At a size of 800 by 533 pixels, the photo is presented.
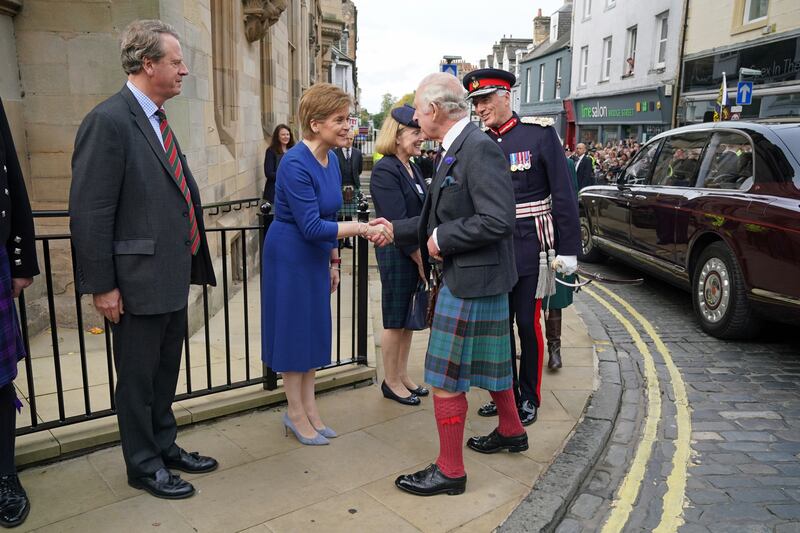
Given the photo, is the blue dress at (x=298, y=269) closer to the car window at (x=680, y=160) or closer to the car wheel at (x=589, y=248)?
the car window at (x=680, y=160)

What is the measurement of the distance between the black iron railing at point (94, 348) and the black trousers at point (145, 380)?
29 centimetres

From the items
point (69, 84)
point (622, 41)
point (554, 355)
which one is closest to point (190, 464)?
point (554, 355)

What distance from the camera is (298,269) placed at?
359 cm

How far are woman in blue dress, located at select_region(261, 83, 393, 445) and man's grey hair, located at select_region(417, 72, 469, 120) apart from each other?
24.6 inches

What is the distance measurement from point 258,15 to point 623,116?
67.0 feet

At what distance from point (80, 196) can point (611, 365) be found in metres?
4.38

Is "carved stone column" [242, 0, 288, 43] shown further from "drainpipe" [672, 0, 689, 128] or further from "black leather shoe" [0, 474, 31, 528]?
"drainpipe" [672, 0, 689, 128]

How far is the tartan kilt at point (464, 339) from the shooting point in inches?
124

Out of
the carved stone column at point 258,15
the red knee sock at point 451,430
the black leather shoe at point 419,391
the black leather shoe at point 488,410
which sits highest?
the carved stone column at point 258,15

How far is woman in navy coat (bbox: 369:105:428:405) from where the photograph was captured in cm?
414

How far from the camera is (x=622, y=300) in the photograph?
809 cm

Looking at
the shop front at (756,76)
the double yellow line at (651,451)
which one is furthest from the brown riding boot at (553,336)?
the shop front at (756,76)

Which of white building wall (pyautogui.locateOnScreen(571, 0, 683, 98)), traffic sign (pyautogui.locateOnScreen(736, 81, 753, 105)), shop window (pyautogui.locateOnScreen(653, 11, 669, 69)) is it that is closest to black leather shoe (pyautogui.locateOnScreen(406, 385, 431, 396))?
traffic sign (pyautogui.locateOnScreen(736, 81, 753, 105))

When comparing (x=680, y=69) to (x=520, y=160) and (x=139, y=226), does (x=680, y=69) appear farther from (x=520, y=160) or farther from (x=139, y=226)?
(x=139, y=226)
